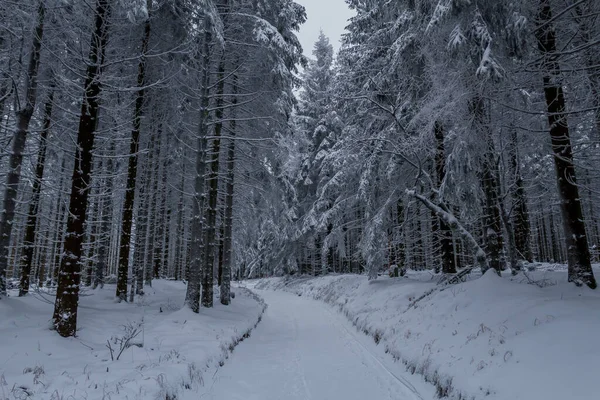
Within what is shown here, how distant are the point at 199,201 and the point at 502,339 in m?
8.97

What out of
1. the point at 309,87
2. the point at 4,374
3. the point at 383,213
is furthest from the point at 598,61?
the point at 309,87

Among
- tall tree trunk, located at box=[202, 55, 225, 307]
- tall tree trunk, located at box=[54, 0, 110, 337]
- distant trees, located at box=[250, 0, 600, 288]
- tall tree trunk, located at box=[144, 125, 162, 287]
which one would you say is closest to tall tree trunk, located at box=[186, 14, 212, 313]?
tall tree trunk, located at box=[202, 55, 225, 307]

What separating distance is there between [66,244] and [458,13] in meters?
9.59

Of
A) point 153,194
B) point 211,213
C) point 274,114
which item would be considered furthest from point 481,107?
point 153,194

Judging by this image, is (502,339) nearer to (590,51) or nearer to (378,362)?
(378,362)

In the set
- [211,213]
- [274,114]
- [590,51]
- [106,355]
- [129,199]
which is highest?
[274,114]

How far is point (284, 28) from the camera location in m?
15.2

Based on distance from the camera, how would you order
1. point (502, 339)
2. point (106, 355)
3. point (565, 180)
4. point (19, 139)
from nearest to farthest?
point (502, 339), point (106, 355), point (565, 180), point (19, 139)

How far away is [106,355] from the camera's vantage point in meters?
6.45

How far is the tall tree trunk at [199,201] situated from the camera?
11005 mm

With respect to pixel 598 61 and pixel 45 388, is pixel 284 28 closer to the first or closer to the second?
pixel 598 61

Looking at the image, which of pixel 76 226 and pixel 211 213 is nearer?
pixel 76 226

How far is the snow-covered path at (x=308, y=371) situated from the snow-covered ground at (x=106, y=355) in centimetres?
52

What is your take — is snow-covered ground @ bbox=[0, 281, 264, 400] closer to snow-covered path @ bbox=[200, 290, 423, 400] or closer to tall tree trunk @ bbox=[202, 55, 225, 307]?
snow-covered path @ bbox=[200, 290, 423, 400]
